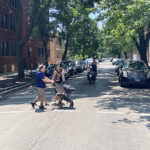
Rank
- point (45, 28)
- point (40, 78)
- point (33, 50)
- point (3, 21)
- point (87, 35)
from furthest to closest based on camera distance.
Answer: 1. point (33, 50)
2. point (87, 35)
3. point (3, 21)
4. point (45, 28)
5. point (40, 78)

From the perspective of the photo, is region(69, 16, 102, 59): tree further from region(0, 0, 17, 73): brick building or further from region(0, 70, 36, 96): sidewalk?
region(0, 70, 36, 96): sidewalk

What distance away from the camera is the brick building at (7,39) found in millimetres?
30609

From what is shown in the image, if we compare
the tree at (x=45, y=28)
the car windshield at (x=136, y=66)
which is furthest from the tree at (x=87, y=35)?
the car windshield at (x=136, y=66)

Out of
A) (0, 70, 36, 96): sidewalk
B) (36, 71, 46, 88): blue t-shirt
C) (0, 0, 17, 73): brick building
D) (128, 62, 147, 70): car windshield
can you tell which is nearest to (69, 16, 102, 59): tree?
(0, 0, 17, 73): brick building

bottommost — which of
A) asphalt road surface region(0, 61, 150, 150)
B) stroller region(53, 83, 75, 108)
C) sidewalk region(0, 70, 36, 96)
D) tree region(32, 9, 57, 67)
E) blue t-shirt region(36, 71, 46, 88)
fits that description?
asphalt road surface region(0, 61, 150, 150)

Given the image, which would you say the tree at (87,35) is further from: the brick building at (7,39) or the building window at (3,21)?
the building window at (3,21)

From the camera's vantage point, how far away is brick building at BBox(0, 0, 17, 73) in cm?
3061

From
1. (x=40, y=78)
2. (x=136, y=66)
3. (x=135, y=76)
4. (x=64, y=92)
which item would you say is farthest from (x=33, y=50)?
(x=40, y=78)

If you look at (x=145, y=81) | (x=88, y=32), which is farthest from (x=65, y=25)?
(x=145, y=81)

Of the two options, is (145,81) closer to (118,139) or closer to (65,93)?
(65,93)

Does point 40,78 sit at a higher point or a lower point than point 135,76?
Result: higher

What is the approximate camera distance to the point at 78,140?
557cm

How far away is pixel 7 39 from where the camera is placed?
32188mm

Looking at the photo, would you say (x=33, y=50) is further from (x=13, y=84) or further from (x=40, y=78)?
(x=40, y=78)
